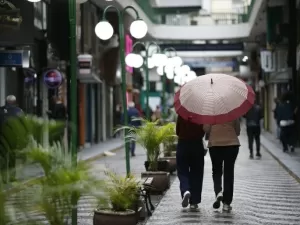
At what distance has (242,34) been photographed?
1996 inches

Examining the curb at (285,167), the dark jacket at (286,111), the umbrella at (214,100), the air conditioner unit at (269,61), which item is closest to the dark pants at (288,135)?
the dark jacket at (286,111)

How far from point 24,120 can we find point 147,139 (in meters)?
7.76

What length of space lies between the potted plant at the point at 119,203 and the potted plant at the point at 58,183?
7.47ft

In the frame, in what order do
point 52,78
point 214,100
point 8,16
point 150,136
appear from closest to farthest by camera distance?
point 214,100 → point 150,136 → point 8,16 → point 52,78

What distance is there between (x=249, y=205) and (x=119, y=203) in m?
3.48

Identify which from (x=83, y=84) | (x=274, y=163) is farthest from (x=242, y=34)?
(x=274, y=163)

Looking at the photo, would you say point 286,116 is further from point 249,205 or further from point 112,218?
point 112,218

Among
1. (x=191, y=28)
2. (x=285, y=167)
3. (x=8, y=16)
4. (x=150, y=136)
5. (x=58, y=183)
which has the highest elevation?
(x=191, y=28)

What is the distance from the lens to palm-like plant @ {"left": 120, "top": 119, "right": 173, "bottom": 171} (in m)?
13.5

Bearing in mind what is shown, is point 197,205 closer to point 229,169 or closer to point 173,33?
point 229,169

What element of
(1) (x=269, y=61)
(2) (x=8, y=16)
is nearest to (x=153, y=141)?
(2) (x=8, y=16)

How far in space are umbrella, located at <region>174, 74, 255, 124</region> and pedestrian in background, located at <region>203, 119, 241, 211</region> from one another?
1.68 ft

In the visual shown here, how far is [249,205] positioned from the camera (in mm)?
11602

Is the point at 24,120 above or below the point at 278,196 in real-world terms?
above
